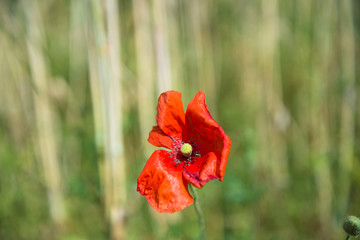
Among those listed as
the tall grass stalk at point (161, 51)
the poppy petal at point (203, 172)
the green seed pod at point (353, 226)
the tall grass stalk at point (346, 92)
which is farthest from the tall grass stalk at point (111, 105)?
the tall grass stalk at point (346, 92)

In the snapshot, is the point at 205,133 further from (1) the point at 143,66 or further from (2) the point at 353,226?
(1) the point at 143,66

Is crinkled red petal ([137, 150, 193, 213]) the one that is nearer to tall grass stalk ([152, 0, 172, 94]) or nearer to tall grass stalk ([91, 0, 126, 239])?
tall grass stalk ([91, 0, 126, 239])

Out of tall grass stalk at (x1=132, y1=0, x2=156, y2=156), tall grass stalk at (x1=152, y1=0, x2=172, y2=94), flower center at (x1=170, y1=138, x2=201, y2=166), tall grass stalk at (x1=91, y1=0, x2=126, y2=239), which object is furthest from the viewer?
tall grass stalk at (x1=132, y1=0, x2=156, y2=156)

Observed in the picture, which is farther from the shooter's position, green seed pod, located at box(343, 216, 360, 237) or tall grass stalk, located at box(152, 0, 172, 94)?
tall grass stalk, located at box(152, 0, 172, 94)

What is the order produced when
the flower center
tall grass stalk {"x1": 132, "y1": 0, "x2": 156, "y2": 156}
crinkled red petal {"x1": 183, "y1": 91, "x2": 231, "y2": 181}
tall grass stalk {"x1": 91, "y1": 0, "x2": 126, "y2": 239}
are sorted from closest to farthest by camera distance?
1. crinkled red petal {"x1": 183, "y1": 91, "x2": 231, "y2": 181}
2. the flower center
3. tall grass stalk {"x1": 91, "y1": 0, "x2": 126, "y2": 239}
4. tall grass stalk {"x1": 132, "y1": 0, "x2": 156, "y2": 156}

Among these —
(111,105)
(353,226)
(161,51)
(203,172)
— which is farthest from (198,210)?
(161,51)

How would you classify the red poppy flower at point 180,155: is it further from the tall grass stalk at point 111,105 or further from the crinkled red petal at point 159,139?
the tall grass stalk at point 111,105

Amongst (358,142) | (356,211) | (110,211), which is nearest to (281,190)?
(356,211)

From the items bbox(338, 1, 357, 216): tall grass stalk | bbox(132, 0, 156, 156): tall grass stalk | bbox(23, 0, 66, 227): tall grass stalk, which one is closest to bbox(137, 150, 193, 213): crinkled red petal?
bbox(132, 0, 156, 156): tall grass stalk

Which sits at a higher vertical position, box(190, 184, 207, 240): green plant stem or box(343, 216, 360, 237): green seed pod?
box(190, 184, 207, 240): green plant stem
